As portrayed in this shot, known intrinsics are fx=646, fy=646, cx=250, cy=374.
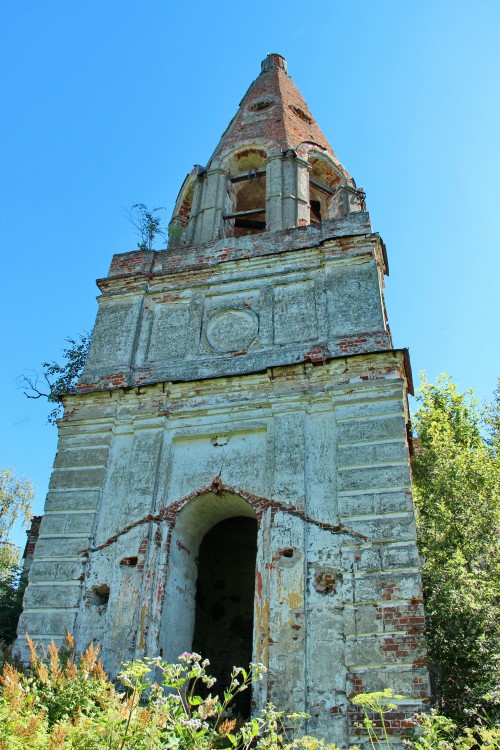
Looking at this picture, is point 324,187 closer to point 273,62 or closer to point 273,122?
point 273,122

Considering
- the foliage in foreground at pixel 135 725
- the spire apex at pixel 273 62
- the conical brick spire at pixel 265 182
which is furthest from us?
the spire apex at pixel 273 62

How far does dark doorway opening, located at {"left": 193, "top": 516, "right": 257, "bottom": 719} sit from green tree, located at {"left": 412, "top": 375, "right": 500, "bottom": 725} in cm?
267

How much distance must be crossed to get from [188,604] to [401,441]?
327 centimetres

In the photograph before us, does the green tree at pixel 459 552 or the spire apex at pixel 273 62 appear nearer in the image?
the green tree at pixel 459 552

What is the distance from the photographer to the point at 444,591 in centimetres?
792

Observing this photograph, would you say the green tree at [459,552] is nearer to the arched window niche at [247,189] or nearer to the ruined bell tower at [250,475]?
the ruined bell tower at [250,475]

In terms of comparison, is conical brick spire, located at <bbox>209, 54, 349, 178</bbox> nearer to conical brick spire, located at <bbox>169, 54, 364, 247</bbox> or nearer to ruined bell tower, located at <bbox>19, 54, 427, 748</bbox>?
conical brick spire, located at <bbox>169, 54, 364, 247</bbox>

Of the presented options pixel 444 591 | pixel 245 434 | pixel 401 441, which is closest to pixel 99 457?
pixel 245 434

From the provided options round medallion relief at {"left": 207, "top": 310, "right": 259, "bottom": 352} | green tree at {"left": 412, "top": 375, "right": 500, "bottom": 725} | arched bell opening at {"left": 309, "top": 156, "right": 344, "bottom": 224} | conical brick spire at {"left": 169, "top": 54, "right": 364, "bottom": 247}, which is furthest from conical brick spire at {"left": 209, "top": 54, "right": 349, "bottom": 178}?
green tree at {"left": 412, "top": 375, "right": 500, "bottom": 725}

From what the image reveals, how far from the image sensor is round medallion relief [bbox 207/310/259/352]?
9125 millimetres

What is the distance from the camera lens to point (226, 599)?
984 centimetres

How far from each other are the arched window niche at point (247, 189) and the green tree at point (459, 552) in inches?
210

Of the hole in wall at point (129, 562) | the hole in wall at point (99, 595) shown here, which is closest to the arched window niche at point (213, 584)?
the hole in wall at point (129, 562)

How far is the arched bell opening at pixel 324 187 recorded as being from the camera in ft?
40.2
